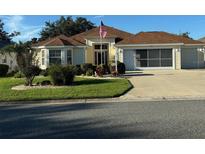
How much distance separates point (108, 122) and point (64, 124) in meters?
1.03

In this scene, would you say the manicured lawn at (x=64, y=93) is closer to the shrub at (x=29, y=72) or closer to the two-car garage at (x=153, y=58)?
the shrub at (x=29, y=72)

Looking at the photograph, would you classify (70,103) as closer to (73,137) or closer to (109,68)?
(73,137)

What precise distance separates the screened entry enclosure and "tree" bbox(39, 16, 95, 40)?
126ft

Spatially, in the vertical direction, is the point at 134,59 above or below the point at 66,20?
below

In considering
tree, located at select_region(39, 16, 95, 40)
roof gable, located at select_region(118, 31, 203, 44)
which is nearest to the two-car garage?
roof gable, located at select_region(118, 31, 203, 44)

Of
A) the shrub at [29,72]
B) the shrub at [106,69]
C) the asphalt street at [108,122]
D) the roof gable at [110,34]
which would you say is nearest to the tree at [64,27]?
the roof gable at [110,34]

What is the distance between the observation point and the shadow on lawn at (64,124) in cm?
848

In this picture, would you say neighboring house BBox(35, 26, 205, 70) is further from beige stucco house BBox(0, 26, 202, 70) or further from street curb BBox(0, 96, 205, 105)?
street curb BBox(0, 96, 205, 105)

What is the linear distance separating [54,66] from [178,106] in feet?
31.8

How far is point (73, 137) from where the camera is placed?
820cm

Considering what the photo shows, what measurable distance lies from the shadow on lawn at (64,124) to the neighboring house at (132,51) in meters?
26.9

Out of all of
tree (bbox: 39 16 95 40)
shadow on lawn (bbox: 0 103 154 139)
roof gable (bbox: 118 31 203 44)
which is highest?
tree (bbox: 39 16 95 40)

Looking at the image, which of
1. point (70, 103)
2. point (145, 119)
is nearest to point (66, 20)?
point (70, 103)

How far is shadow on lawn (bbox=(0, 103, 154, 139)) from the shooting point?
8.48m
